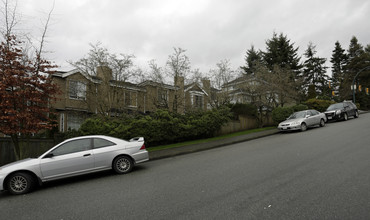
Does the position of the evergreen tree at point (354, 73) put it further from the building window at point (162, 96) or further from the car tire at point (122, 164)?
the car tire at point (122, 164)

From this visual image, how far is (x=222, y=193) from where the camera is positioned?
4633 millimetres

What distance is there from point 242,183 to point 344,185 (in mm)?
2084

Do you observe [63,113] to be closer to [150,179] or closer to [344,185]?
[150,179]

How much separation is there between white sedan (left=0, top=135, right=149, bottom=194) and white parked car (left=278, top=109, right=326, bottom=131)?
38.5ft

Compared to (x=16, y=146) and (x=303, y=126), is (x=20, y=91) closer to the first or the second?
(x=16, y=146)

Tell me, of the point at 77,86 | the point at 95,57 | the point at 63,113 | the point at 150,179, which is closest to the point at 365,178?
the point at 150,179

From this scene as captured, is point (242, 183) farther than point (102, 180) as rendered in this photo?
No

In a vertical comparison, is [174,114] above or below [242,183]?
above

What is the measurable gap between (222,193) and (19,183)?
590 centimetres

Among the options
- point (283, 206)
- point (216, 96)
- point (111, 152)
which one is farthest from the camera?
point (216, 96)

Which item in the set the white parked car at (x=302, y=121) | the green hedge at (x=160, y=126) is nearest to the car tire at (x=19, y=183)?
the green hedge at (x=160, y=126)

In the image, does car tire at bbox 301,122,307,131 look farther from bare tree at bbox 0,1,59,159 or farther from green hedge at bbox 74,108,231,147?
bare tree at bbox 0,1,59,159

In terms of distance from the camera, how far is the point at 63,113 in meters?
20.4

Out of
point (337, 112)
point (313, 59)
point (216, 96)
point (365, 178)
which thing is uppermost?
point (313, 59)
